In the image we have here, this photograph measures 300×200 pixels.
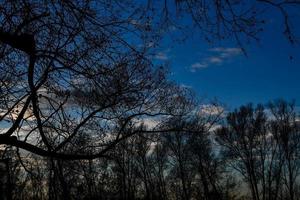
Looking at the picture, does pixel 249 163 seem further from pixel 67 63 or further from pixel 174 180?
pixel 67 63

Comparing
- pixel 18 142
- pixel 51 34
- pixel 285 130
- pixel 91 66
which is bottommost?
pixel 18 142

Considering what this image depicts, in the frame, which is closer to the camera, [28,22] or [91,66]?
[28,22]

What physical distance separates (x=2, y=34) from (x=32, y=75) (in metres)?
2.69

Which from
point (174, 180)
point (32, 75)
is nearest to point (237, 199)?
point (174, 180)

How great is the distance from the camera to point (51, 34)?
8.94 m

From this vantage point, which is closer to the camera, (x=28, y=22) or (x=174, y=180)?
(x=28, y=22)

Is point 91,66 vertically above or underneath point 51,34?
underneath

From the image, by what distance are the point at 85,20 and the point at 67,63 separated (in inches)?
68.6

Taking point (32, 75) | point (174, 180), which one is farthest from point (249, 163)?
point (32, 75)

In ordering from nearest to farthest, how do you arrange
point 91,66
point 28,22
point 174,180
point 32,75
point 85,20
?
point 85,20, point 28,22, point 91,66, point 32,75, point 174,180

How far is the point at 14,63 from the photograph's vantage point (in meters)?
10.6

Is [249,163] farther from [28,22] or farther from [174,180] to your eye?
[28,22]

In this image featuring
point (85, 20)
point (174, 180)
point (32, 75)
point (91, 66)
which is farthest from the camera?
point (174, 180)

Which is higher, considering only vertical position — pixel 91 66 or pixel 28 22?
pixel 28 22
